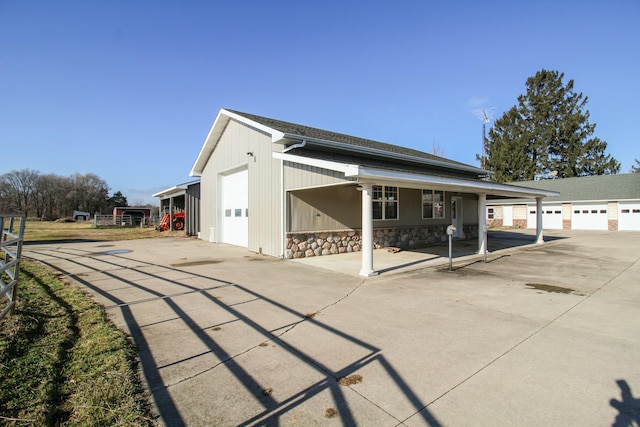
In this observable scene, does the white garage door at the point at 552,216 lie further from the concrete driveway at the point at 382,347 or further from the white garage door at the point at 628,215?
the concrete driveway at the point at 382,347

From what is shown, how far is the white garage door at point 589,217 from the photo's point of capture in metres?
24.5

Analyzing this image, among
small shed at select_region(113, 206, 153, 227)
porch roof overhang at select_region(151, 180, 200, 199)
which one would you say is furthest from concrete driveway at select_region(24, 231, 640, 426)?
small shed at select_region(113, 206, 153, 227)

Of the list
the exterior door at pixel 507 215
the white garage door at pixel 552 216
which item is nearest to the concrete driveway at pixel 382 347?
the white garage door at pixel 552 216

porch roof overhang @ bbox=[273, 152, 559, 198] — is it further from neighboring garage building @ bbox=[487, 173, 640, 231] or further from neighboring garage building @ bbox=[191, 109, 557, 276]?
neighboring garage building @ bbox=[487, 173, 640, 231]

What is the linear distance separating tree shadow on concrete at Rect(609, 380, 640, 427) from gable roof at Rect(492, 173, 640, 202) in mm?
25465

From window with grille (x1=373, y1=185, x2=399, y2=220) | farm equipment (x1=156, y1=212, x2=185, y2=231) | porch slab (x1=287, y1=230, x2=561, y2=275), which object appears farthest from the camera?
farm equipment (x1=156, y1=212, x2=185, y2=231)

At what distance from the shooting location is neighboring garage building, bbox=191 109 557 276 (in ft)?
28.1

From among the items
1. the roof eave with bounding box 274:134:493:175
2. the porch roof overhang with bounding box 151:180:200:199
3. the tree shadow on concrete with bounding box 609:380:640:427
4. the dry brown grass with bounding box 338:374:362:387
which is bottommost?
the tree shadow on concrete with bounding box 609:380:640:427

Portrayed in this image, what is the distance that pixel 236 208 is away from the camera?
13875 mm

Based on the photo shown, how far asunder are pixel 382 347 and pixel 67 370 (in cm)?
319

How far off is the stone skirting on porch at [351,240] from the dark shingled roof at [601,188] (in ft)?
53.1

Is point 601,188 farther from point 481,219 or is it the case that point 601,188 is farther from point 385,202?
point 385,202

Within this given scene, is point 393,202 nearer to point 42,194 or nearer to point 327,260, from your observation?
point 327,260

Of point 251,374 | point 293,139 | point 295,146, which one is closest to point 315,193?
point 295,146
